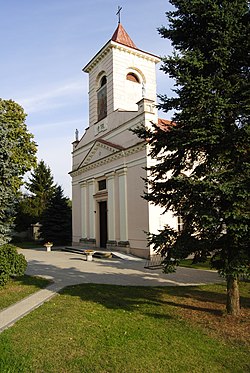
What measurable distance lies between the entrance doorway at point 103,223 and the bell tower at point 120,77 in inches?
236

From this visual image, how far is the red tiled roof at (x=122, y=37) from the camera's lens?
21562mm

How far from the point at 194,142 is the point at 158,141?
86 centimetres

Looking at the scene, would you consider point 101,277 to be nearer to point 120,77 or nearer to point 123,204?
point 123,204

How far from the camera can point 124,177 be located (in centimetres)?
1792

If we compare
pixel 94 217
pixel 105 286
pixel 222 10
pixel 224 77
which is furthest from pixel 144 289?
pixel 94 217

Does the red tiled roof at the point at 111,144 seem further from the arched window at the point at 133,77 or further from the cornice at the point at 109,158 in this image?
the arched window at the point at 133,77

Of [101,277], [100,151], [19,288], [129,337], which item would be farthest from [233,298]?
[100,151]

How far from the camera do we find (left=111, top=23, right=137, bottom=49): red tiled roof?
Result: 21.6m

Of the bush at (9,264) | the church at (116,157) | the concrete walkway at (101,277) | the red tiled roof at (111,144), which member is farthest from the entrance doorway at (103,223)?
the bush at (9,264)

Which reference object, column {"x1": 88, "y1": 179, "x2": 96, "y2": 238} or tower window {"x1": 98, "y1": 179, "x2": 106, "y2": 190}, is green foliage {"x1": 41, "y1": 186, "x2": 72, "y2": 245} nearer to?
column {"x1": 88, "y1": 179, "x2": 96, "y2": 238}

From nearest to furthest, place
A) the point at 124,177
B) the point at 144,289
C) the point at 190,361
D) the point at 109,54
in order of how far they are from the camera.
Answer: the point at 190,361, the point at 144,289, the point at 124,177, the point at 109,54

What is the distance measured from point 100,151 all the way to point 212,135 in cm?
1563

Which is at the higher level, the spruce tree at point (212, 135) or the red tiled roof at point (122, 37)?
the red tiled roof at point (122, 37)

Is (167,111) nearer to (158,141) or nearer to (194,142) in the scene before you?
(158,141)
